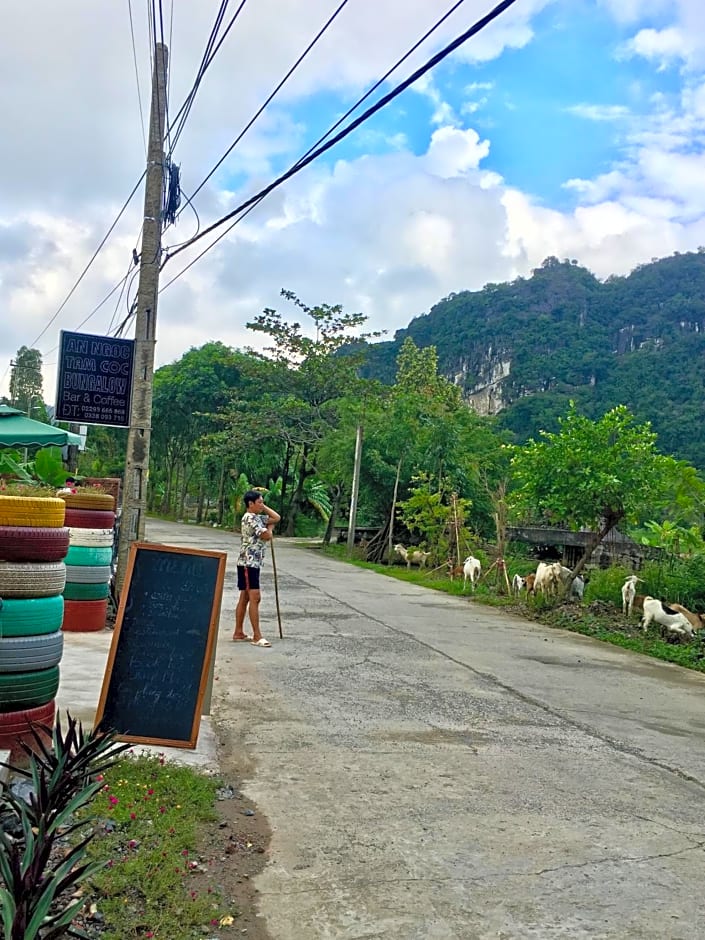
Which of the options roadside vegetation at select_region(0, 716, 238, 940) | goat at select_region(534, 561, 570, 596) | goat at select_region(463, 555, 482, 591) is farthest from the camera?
goat at select_region(463, 555, 482, 591)

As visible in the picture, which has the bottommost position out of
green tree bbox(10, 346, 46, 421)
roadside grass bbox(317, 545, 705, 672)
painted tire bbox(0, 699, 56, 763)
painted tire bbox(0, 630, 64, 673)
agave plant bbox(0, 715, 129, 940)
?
roadside grass bbox(317, 545, 705, 672)

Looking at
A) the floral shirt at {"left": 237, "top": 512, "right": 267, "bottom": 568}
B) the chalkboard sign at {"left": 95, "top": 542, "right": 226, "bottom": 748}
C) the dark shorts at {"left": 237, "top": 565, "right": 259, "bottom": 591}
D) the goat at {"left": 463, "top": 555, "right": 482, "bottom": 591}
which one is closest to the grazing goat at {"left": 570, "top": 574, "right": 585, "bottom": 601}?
the goat at {"left": 463, "top": 555, "right": 482, "bottom": 591}

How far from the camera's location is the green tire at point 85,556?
28.9 feet

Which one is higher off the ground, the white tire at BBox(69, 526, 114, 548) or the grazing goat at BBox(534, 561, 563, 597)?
the white tire at BBox(69, 526, 114, 548)

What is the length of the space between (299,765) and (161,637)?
115 cm

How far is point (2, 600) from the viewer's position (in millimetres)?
4449

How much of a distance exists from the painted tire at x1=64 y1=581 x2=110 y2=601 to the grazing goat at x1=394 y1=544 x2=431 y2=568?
1370 centimetres

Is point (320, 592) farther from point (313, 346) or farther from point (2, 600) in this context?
point (313, 346)

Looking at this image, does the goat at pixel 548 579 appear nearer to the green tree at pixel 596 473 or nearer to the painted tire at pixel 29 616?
the green tree at pixel 596 473

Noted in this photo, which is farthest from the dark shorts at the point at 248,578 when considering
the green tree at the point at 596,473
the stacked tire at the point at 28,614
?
the green tree at the point at 596,473

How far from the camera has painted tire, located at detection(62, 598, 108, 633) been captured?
897cm

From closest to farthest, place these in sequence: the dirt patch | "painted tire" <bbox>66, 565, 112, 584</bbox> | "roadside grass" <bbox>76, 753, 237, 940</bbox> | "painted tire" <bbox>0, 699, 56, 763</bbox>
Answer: "roadside grass" <bbox>76, 753, 237, 940</bbox>
the dirt patch
"painted tire" <bbox>0, 699, 56, 763</bbox>
"painted tire" <bbox>66, 565, 112, 584</bbox>

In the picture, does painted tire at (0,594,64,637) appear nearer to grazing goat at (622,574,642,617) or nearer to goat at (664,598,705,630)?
goat at (664,598,705,630)

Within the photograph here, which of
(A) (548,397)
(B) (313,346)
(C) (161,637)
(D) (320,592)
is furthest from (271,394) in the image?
(C) (161,637)
